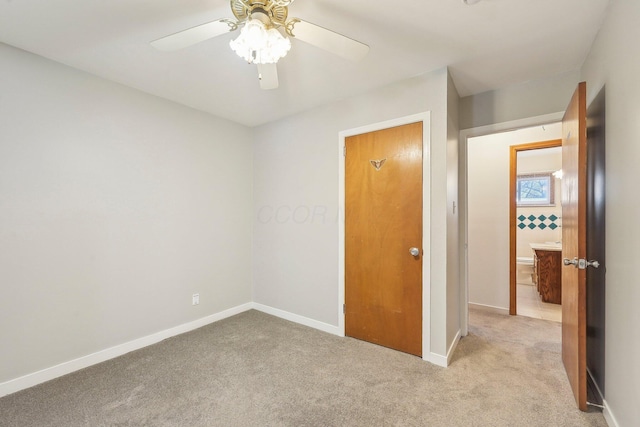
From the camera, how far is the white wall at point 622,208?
132 centimetres

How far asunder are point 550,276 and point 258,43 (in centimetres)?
478

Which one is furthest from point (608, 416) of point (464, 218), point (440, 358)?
point (464, 218)

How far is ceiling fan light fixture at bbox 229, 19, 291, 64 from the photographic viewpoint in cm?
129

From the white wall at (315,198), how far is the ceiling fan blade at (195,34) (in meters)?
1.57

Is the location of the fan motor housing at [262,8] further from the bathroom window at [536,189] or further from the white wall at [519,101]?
the bathroom window at [536,189]

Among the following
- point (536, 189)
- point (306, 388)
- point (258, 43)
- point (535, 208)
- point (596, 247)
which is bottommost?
point (306, 388)

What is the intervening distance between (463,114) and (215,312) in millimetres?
3468

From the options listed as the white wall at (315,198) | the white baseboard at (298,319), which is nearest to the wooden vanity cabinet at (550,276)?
the white wall at (315,198)

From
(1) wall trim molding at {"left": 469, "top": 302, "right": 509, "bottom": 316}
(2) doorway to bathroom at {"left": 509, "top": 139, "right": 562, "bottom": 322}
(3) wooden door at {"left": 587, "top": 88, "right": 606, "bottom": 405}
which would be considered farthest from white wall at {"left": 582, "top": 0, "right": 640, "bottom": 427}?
(2) doorway to bathroom at {"left": 509, "top": 139, "right": 562, "bottom": 322}

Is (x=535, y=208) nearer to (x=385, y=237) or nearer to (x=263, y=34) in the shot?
(x=385, y=237)

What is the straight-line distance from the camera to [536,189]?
5723 mm

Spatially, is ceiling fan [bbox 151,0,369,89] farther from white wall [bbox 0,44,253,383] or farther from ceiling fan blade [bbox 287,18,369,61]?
white wall [bbox 0,44,253,383]

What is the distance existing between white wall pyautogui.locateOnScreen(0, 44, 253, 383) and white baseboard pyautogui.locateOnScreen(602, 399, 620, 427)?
3.33 metres

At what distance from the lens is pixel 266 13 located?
1.39 meters
